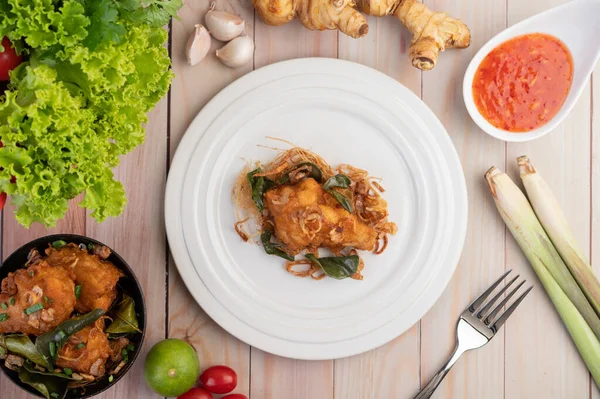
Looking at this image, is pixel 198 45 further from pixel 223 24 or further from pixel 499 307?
pixel 499 307

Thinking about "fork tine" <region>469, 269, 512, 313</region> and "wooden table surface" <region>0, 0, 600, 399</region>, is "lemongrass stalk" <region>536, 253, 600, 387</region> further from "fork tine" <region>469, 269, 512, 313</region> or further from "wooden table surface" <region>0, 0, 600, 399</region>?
"fork tine" <region>469, 269, 512, 313</region>

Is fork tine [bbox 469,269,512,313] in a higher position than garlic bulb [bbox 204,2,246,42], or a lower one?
lower

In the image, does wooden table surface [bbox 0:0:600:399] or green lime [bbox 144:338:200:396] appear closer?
green lime [bbox 144:338:200:396]

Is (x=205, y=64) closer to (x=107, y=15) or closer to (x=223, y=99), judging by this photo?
(x=223, y=99)

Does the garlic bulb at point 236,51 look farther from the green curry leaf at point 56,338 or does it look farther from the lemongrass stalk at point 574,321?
the lemongrass stalk at point 574,321

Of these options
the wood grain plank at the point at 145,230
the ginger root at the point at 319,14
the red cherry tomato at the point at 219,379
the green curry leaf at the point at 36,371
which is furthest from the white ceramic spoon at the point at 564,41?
the green curry leaf at the point at 36,371

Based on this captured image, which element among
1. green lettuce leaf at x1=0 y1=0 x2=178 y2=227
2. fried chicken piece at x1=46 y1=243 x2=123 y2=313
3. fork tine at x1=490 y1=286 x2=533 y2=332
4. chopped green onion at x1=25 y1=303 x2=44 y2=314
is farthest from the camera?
fork tine at x1=490 y1=286 x2=533 y2=332

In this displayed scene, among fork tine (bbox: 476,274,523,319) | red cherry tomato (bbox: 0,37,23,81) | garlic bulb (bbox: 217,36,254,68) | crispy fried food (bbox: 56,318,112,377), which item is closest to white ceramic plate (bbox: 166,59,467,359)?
garlic bulb (bbox: 217,36,254,68)

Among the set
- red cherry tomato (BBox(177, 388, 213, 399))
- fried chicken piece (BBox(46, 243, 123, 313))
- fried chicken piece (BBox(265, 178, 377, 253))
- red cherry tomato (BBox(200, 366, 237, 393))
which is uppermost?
fried chicken piece (BBox(265, 178, 377, 253))
